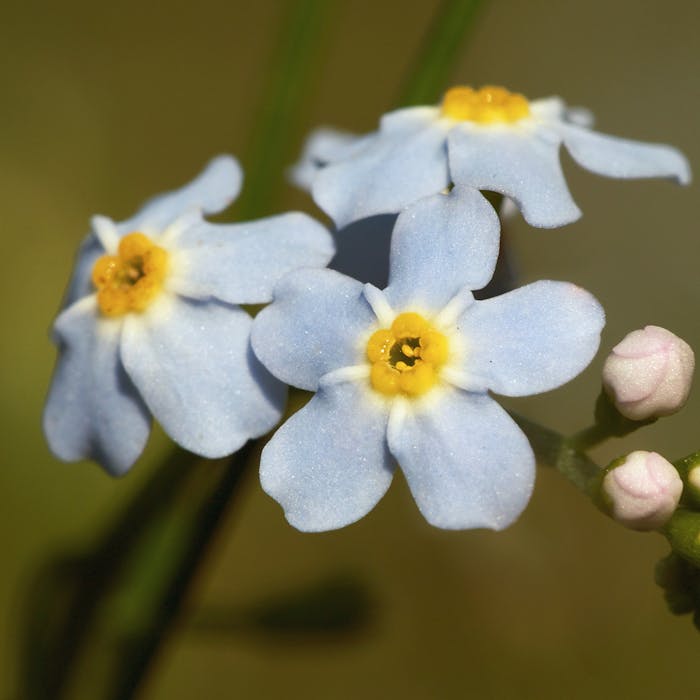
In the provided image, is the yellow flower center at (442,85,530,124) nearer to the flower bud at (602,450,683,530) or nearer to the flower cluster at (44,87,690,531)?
the flower cluster at (44,87,690,531)

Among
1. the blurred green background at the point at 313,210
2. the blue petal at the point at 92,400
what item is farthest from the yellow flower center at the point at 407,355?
the blurred green background at the point at 313,210

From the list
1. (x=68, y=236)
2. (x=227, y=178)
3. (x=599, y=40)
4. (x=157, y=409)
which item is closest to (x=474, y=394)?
(x=157, y=409)

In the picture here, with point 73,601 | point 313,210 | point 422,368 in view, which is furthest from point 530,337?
point 313,210

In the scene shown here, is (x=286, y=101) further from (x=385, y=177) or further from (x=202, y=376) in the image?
(x=202, y=376)

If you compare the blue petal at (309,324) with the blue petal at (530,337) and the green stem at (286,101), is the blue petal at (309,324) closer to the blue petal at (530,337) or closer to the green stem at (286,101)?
the blue petal at (530,337)

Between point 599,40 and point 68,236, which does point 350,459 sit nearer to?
point 68,236

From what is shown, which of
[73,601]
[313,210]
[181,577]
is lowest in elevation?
[313,210]
